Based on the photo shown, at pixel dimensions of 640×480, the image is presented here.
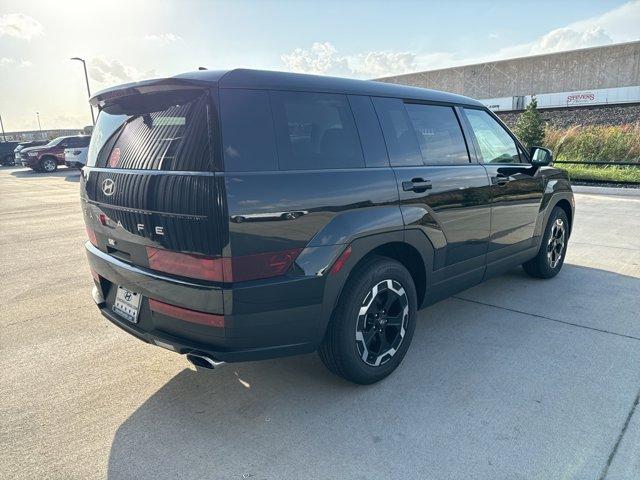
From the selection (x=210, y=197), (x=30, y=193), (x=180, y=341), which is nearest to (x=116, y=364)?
(x=180, y=341)

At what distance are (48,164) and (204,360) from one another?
2507cm

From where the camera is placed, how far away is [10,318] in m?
4.16

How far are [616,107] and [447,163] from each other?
1748cm

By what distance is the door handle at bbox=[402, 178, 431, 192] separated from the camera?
3.05 meters

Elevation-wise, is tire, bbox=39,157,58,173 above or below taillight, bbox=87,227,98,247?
below

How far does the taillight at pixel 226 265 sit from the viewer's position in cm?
224

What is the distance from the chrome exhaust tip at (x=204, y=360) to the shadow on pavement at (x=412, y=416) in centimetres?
44

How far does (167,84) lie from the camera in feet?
7.95

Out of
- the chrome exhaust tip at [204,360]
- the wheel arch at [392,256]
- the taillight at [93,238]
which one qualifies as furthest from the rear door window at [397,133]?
the taillight at [93,238]

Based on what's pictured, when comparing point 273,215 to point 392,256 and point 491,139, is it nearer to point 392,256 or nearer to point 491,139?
point 392,256

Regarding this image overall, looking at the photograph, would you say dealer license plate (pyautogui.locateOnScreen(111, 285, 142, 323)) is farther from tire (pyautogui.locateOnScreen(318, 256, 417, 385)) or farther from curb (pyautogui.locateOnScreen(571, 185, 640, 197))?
curb (pyautogui.locateOnScreen(571, 185, 640, 197))

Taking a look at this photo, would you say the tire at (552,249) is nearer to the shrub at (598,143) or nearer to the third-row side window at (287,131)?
the third-row side window at (287,131)

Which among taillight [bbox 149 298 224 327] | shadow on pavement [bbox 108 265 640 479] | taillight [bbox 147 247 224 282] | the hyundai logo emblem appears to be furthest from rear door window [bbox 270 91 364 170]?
shadow on pavement [bbox 108 265 640 479]

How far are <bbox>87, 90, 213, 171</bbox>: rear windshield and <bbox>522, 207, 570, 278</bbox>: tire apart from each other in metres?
3.88
